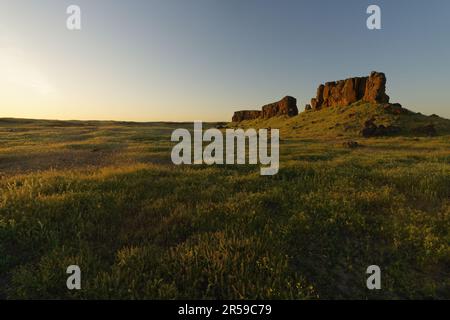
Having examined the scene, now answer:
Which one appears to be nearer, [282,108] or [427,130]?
[427,130]

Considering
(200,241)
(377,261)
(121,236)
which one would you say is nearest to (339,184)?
(377,261)

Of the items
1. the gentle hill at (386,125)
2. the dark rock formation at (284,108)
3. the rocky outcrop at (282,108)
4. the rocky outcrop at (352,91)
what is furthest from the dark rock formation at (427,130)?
the dark rock formation at (284,108)

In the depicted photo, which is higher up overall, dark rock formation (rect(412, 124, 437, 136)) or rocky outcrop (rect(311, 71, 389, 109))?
rocky outcrop (rect(311, 71, 389, 109))

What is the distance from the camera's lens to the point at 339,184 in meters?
9.47

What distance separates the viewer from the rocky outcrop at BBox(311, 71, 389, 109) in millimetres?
80094

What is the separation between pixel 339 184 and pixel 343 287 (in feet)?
19.1

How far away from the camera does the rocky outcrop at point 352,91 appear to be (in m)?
80.1

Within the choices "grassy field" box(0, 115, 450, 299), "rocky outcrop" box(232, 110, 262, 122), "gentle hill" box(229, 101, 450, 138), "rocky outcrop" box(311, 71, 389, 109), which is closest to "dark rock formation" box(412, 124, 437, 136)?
"gentle hill" box(229, 101, 450, 138)

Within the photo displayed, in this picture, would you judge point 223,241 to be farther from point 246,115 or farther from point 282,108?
point 246,115

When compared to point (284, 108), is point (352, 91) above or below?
above

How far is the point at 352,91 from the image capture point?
94.4m

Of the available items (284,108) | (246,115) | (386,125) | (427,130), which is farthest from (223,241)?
(246,115)

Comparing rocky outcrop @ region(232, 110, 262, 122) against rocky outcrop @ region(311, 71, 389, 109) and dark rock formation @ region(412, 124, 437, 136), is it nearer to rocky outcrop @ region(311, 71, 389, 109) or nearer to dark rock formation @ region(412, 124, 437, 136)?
rocky outcrop @ region(311, 71, 389, 109)
